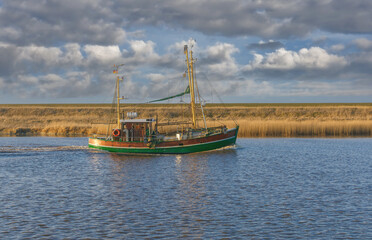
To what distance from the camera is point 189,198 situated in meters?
22.0

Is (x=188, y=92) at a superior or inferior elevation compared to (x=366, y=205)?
superior

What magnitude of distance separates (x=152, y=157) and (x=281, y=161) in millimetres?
13202

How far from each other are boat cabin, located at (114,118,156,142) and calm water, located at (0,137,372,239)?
26.2 ft

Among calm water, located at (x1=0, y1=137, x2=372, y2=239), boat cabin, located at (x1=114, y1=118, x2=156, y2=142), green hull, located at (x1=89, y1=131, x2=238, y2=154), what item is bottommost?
calm water, located at (x1=0, y1=137, x2=372, y2=239)

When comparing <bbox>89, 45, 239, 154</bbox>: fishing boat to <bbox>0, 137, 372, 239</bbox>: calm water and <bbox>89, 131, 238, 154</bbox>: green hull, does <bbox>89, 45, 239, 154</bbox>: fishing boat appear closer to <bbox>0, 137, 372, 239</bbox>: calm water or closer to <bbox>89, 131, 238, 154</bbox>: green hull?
<bbox>89, 131, 238, 154</bbox>: green hull

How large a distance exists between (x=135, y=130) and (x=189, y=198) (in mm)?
25883

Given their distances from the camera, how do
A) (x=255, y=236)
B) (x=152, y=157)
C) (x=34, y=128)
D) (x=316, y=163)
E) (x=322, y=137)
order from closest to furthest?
(x=255, y=236)
(x=316, y=163)
(x=152, y=157)
(x=322, y=137)
(x=34, y=128)

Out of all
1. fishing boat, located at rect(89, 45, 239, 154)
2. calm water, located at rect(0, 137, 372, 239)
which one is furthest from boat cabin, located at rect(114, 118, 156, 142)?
calm water, located at rect(0, 137, 372, 239)

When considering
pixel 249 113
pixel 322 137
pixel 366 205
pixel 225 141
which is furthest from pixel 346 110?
pixel 366 205

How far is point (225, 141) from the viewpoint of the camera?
157 feet

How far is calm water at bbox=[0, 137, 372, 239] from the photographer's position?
644 inches

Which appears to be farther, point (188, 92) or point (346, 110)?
point (346, 110)

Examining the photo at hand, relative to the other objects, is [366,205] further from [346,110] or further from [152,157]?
[346,110]

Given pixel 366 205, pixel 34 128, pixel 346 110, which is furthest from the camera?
pixel 346 110
